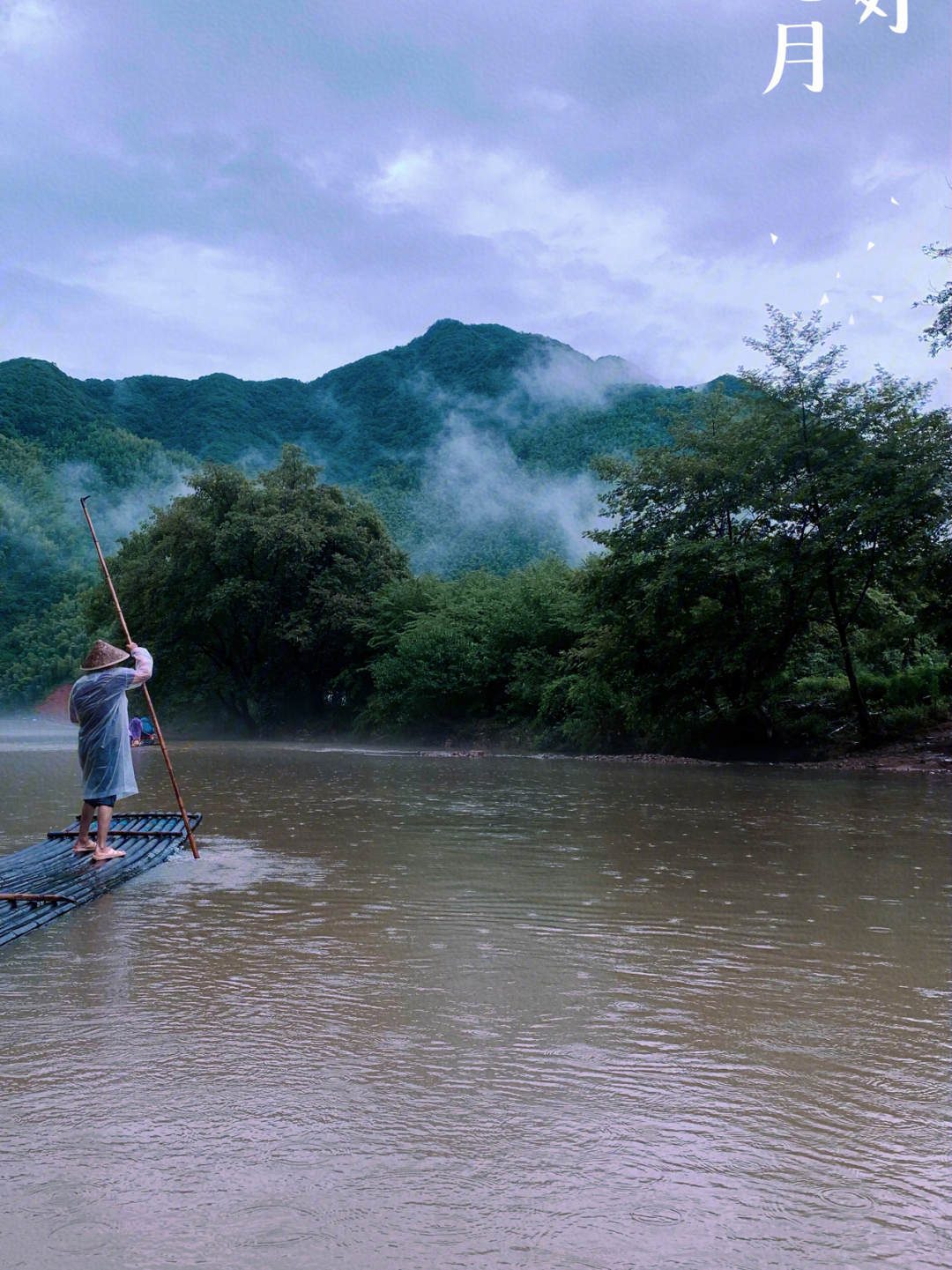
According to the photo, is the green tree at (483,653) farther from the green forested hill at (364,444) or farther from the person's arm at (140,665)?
the person's arm at (140,665)

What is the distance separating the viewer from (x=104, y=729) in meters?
8.54

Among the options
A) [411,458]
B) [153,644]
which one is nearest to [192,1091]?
[153,644]

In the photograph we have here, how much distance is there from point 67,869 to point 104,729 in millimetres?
1100

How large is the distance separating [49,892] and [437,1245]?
5021mm

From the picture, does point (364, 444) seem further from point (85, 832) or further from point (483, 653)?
point (85, 832)

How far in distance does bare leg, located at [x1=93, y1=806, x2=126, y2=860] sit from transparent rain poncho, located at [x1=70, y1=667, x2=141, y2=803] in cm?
13

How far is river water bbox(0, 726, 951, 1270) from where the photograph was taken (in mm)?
2697

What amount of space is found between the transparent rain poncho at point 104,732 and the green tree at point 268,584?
29026 millimetres

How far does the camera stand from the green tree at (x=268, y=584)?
3916 cm

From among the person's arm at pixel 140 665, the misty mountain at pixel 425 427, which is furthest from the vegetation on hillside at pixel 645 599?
the misty mountain at pixel 425 427

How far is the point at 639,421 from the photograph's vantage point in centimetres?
8812

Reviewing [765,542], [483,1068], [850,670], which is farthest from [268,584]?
[483,1068]

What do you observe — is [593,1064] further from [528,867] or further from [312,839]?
[312,839]

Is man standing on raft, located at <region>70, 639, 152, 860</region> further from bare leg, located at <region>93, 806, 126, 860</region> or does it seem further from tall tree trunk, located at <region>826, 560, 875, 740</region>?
tall tree trunk, located at <region>826, 560, 875, 740</region>
